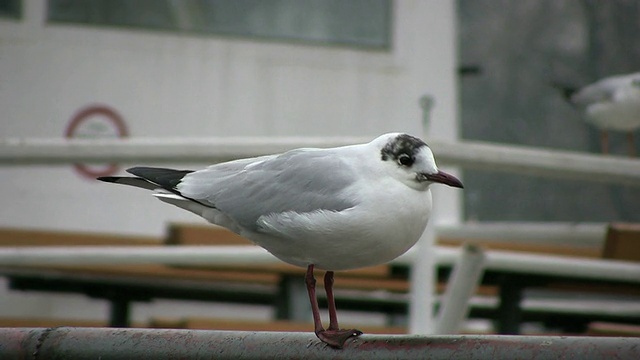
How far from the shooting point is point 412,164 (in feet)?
5.78

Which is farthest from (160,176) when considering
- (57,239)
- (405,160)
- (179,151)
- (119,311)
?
(119,311)

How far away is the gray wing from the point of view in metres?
1.83

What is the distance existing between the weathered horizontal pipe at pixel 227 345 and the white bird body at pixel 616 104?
3594 mm

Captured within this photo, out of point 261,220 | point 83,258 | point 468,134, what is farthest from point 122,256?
point 468,134

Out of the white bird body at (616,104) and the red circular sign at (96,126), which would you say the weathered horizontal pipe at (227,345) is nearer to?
the red circular sign at (96,126)

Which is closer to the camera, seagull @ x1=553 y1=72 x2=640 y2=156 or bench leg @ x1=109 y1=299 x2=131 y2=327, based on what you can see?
bench leg @ x1=109 y1=299 x2=131 y2=327

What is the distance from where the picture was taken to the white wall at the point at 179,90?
496 centimetres

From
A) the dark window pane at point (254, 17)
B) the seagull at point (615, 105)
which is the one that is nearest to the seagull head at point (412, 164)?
the seagull at point (615, 105)

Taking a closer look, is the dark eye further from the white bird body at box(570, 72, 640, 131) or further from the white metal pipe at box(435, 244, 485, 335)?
the white bird body at box(570, 72, 640, 131)

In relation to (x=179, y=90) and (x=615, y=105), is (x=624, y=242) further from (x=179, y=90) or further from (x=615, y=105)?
(x=179, y=90)

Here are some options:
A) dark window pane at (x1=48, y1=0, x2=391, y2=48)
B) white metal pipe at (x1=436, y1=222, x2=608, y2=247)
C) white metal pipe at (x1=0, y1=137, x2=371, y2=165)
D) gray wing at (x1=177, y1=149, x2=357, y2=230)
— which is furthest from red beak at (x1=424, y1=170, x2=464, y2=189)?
dark window pane at (x1=48, y1=0, x2=391, y2=48)

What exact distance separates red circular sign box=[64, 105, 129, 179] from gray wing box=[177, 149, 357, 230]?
3.08m

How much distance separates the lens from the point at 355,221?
170 cm

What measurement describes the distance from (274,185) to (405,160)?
280 mm
